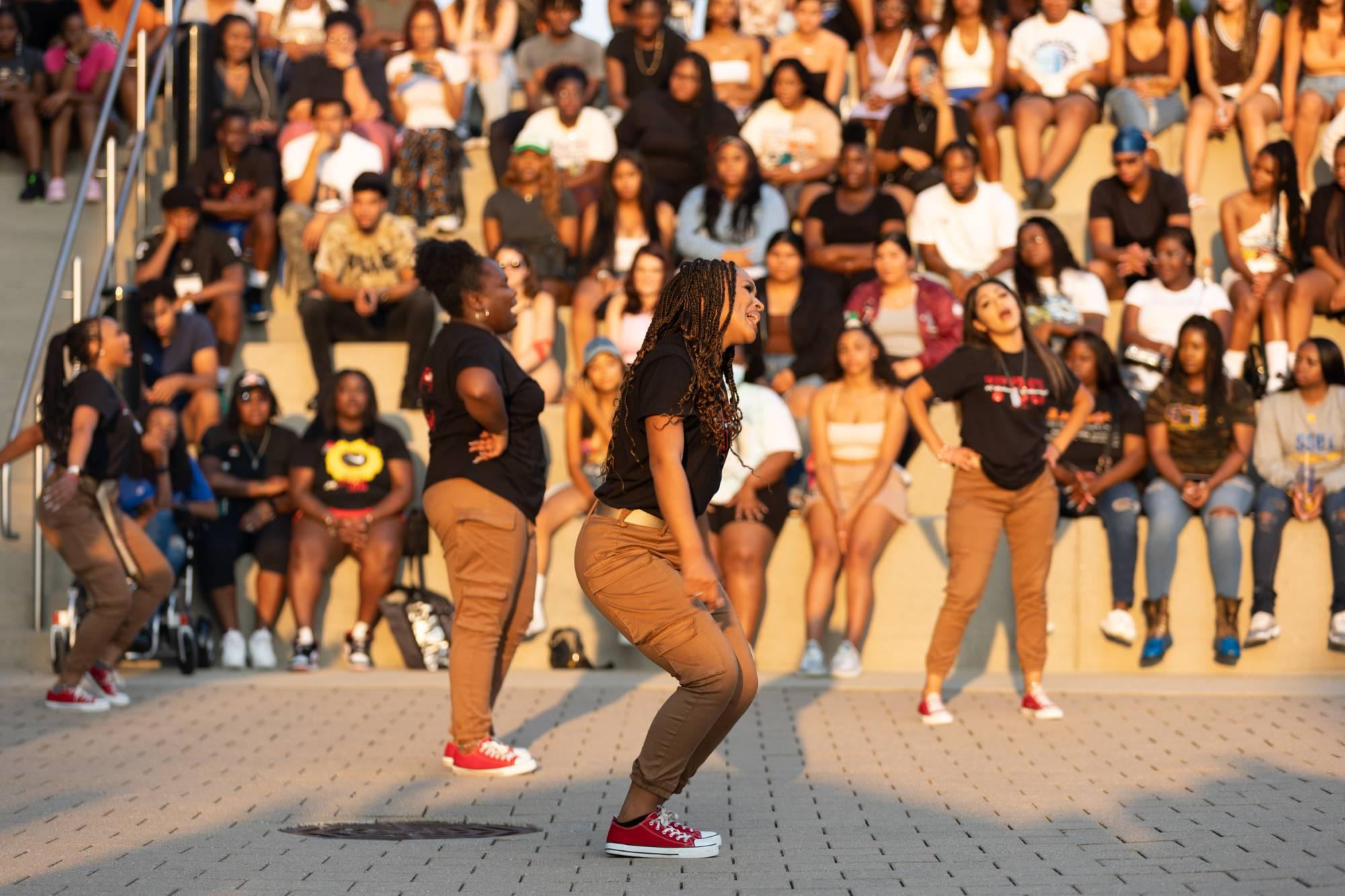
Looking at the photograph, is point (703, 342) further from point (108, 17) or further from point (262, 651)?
point (108, 17)

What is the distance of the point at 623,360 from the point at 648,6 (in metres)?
4.34

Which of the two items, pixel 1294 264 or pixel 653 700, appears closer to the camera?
pixel 653 700

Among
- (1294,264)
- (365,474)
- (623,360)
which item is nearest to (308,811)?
(365,474)

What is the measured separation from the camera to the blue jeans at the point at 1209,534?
401 inches

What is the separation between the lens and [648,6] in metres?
14.3

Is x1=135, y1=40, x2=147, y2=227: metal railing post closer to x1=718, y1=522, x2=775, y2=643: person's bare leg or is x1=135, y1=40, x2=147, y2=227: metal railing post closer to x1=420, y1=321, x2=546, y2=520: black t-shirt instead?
x1=718, y1=522, x2=775, y2=643: person's bare leg

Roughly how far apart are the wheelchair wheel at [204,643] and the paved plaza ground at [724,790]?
14.1 inches

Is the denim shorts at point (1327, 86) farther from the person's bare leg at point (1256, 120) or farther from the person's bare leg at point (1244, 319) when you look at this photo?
the person's bare leg at point (1244, 319)

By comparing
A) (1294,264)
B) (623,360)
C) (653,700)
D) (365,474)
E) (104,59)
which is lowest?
(653,700)

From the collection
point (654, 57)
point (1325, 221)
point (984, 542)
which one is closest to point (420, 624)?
point (984, 542)

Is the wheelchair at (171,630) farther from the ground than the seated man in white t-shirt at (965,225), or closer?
closer

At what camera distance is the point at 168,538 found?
10461mm

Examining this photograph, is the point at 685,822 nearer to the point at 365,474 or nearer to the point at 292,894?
the point at 292,894

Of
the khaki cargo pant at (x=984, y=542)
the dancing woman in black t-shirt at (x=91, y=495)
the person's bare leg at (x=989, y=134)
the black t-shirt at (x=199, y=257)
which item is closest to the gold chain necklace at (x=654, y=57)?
the person's bare leg at (x=989, y=134)
